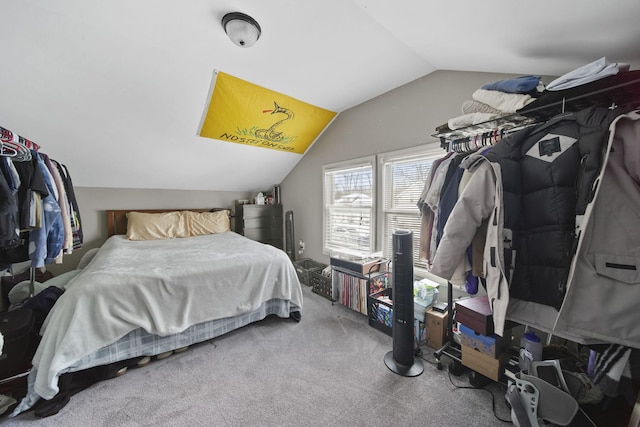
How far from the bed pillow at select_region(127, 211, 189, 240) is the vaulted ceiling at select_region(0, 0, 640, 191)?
731mm

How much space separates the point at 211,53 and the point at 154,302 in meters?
1.99

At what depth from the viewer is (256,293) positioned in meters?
2.18

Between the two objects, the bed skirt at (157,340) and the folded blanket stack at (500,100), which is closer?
the folded blanket stack at (500,100)

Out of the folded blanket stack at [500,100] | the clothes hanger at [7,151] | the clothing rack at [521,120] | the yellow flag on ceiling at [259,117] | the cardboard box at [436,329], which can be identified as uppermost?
the yellow flag on ceiling at [259,117]

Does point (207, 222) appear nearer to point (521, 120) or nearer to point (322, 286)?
point (322, 286)

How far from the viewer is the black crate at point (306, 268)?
3.43 metres

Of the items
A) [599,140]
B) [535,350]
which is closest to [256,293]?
[535,350]

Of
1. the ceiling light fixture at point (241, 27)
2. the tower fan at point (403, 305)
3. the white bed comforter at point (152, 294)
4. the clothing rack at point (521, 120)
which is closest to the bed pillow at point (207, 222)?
the white bed comforter at point (152, 294)

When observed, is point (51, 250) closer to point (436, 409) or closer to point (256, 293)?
point (256, 293)

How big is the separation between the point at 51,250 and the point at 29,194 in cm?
48

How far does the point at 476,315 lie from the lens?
1.55 m

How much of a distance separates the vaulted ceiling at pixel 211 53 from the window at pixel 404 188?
767 millimetres

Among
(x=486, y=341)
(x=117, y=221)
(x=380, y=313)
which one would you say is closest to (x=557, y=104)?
(x=486, y=341)

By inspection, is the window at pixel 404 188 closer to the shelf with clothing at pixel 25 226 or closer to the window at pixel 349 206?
the window at pixel 349 206
